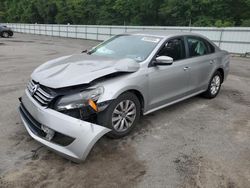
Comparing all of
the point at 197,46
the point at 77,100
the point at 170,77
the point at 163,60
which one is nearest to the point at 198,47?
the point at 197,46

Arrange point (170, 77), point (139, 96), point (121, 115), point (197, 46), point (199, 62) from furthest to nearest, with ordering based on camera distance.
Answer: point (197, 46)
point (199, 62)
point (170, 77)
point (139, 96)
point (121, 115)

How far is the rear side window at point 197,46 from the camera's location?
4.58 m

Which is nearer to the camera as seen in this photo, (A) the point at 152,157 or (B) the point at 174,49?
(A) the point at 152,157

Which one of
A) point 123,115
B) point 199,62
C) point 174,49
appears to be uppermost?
point 174,49

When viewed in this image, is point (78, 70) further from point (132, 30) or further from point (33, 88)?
point (132, 30)

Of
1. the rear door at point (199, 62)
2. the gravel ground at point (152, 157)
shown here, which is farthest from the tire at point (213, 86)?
the gravel ground at point (152, 157)

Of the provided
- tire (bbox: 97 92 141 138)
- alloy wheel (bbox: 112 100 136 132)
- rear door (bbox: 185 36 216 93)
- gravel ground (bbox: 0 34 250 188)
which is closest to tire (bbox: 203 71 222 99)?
rear door (bbox: 185 36 216 93)

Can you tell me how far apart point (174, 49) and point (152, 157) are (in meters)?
2.09

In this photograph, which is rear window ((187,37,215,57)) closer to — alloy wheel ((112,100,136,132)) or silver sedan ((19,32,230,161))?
silver sedan ((19,32,230,161))

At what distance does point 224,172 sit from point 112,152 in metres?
1.39

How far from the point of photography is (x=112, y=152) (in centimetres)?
309

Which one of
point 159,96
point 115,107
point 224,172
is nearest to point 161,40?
point 159,96

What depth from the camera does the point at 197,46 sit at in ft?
15.8

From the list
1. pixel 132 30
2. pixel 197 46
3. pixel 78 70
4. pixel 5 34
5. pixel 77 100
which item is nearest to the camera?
pixel 77 100
